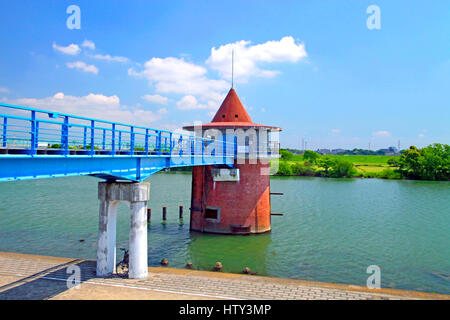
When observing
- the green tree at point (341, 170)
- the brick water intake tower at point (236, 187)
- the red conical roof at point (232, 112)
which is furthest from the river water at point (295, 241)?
the green tree at point (341, 170)

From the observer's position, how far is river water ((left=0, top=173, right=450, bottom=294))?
15.5 m

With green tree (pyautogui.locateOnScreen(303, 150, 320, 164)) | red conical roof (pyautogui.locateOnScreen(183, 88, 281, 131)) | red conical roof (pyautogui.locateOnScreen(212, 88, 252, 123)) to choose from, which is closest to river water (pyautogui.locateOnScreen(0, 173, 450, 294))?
red conical roof (pyautogui.locateOnScreen(183, 88, 281, 131))

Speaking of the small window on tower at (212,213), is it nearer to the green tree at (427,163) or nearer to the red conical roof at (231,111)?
the red conical roof at (231,111)

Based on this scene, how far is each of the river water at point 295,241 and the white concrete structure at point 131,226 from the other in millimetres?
4316

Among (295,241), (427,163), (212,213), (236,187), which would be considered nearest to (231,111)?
(236,187)

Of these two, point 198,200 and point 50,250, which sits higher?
point 198,200

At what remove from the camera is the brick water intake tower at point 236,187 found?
20.7m

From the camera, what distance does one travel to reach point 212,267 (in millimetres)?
15492

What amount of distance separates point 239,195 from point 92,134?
12208mm

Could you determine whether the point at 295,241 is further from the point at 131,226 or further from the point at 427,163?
the point at 427,163

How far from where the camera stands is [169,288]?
10523mm

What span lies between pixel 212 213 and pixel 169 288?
10645 millimetres
